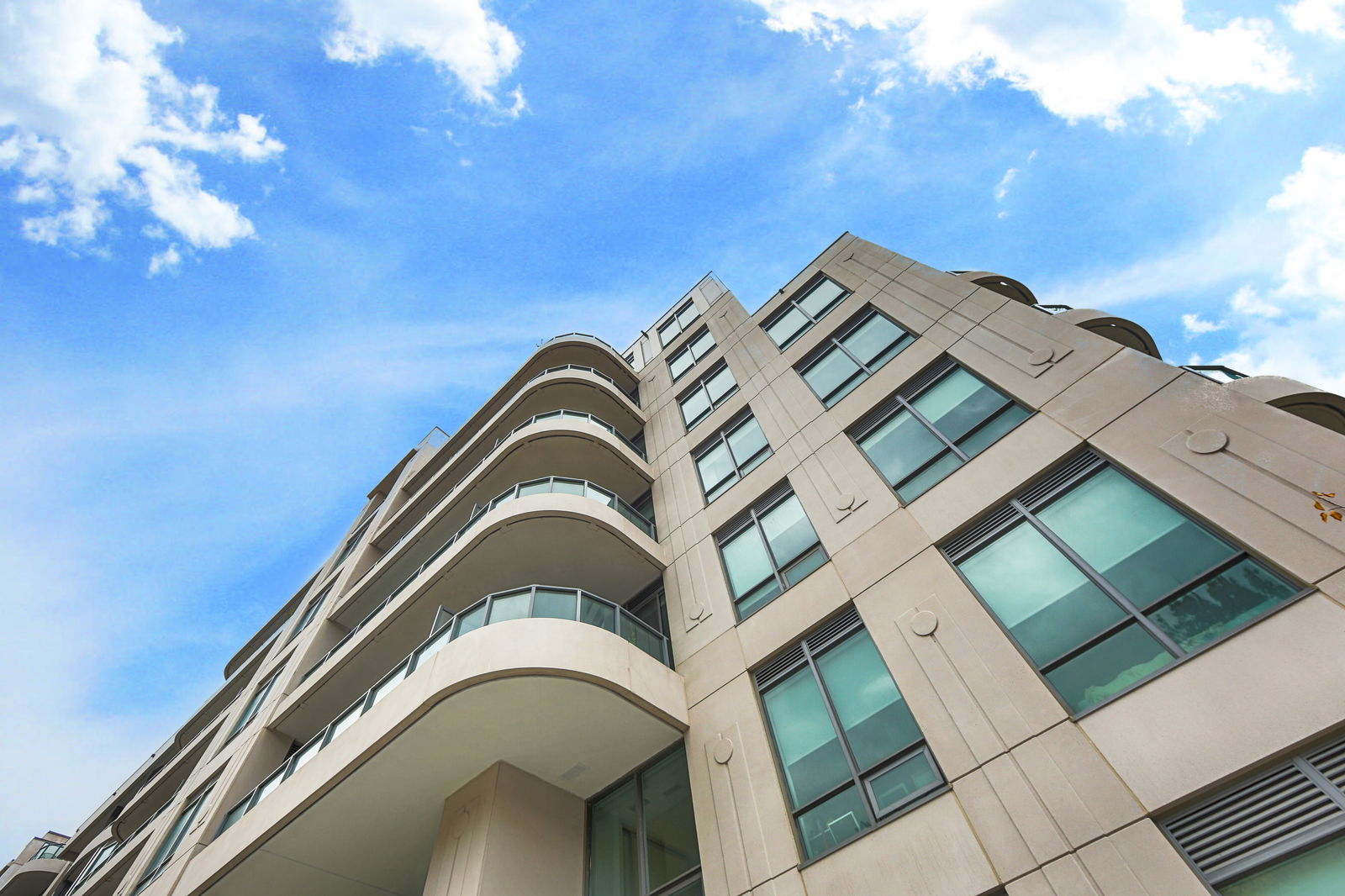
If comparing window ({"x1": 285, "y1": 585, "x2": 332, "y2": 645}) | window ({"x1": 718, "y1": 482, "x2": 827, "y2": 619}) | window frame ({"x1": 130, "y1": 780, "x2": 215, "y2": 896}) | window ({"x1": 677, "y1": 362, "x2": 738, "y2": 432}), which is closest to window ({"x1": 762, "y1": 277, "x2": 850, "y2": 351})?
window ({"x1": 677, "y1": 362, "x2": 738, "y2": 432})

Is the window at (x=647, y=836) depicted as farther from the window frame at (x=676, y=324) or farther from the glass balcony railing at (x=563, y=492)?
the window frame at (x=676, y=324)

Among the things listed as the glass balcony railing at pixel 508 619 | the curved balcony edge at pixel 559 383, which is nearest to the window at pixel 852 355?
the glass balcony railing at pixel 508 619

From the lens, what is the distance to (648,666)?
33.3ft

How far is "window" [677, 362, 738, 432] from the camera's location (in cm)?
1708

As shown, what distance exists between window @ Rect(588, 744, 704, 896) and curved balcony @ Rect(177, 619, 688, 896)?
31cm

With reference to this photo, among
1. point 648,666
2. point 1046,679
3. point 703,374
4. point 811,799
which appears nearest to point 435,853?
point 648,666

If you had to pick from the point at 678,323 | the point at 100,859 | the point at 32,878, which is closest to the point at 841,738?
the point at 678,323

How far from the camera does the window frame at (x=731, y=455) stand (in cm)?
1368

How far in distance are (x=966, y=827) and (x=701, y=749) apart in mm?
4014

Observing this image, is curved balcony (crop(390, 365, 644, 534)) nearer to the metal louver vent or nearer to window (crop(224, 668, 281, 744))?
window (crop(224, 668, 281, 744))

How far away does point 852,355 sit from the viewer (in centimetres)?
1381

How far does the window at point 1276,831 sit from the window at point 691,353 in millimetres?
15843

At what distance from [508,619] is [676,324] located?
16.4m

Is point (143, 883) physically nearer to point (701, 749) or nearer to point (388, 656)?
point (388, 656)
